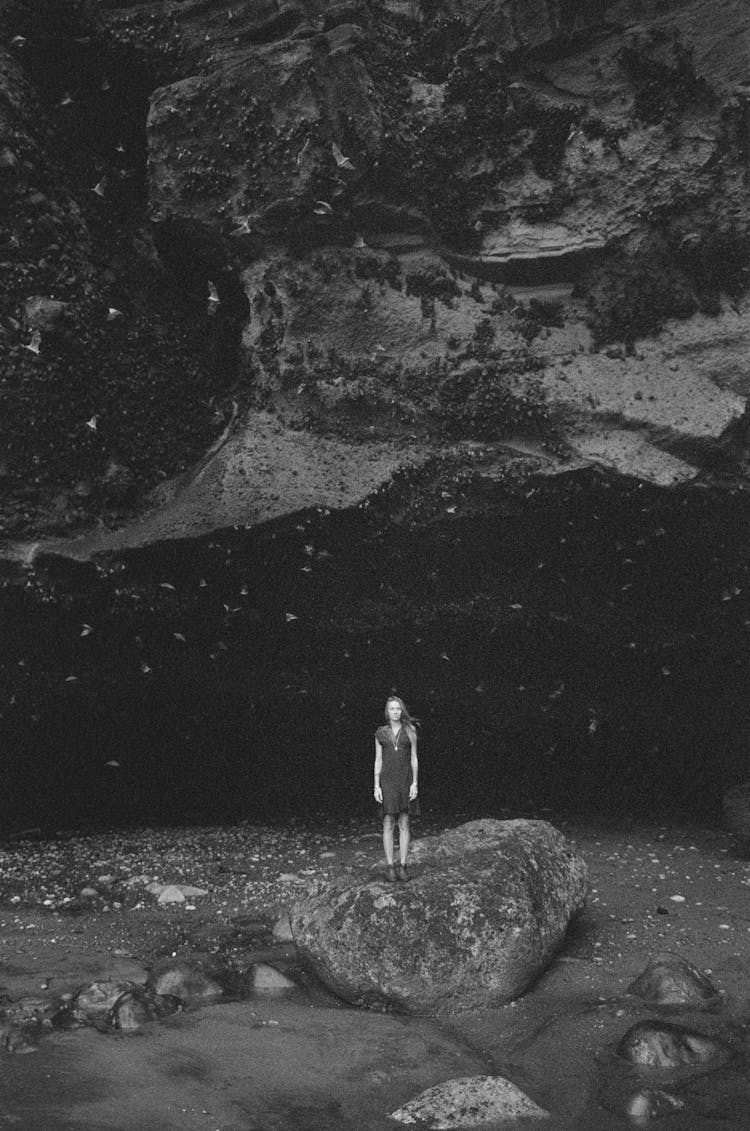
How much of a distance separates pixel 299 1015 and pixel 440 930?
0.99 metres

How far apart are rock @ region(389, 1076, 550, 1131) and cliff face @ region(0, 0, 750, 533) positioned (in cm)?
511

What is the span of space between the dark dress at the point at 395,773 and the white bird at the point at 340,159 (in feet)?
15.7

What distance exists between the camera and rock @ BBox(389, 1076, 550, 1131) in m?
5.31

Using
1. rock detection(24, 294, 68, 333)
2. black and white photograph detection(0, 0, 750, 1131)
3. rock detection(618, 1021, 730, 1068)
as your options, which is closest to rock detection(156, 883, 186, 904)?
black and white photograph detection(0, 0, 750, 1131)

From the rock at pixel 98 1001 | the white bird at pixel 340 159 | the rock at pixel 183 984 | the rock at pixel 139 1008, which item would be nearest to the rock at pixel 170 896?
the rock at pixel 183 984

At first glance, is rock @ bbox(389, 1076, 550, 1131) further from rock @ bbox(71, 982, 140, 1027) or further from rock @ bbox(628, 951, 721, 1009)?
rock @ bbox(71, 982, 140, 1027)

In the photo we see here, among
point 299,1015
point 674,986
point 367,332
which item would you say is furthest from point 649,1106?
point 367,332

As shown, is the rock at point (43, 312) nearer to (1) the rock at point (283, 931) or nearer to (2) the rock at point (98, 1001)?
(1) the rock at point (283, 931)

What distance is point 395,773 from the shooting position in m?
7.40

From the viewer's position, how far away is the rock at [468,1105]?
531cm

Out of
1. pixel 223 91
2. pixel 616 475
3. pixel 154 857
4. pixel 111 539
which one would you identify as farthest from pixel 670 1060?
pixel 223 91

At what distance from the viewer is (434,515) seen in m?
9.65

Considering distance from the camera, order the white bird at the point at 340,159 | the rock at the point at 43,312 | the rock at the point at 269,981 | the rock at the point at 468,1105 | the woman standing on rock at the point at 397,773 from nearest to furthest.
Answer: the rock at the point at 468,1105, the rock at the point at 269,981, the woman standing on rock at the point at 397,773, the white bird at the point at 340,159, the rock at the point at 43,312

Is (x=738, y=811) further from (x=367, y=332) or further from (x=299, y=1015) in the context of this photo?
(x=367, y=332)
